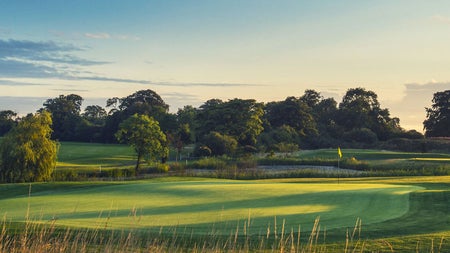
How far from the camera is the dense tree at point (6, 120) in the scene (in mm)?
101844

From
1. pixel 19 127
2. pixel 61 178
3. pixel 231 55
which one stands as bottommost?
pixel 61 178

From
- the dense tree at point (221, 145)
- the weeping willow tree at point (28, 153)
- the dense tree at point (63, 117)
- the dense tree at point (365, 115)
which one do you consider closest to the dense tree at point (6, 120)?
the dense tree at point (63, 117)

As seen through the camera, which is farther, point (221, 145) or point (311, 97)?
point (311, 97)

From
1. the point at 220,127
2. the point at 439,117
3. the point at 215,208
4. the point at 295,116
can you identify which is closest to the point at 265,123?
the point at 295,116

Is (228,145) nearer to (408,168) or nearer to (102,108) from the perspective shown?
(408,168)

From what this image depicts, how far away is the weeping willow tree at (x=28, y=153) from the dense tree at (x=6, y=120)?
71.6 metres

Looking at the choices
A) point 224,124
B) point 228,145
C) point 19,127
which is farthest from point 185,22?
point 224,124

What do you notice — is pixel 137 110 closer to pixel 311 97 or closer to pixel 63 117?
pixel 63 117

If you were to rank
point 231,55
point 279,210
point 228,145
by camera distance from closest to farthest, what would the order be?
point 279,210 < point 231,55 < point 228,145

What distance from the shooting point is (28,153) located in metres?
32.0

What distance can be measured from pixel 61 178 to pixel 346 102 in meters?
66.1

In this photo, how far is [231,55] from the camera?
3653cm

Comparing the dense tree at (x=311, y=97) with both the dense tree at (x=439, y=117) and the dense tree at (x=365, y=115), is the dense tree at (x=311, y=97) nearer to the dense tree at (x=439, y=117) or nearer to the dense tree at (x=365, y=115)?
the dense tree at (x=365, y=115)

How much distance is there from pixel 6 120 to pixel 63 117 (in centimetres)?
1145
